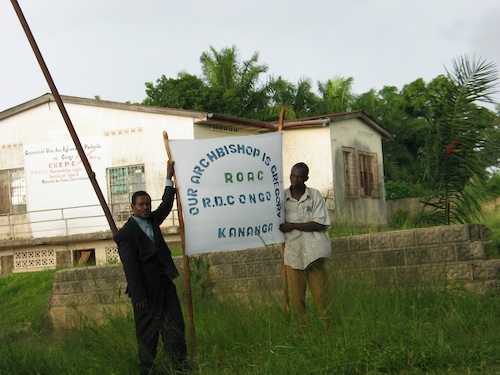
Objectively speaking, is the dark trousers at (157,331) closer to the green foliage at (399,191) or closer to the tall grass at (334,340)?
the tall grass at (334,340)

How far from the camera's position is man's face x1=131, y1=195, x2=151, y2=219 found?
6.67 metres

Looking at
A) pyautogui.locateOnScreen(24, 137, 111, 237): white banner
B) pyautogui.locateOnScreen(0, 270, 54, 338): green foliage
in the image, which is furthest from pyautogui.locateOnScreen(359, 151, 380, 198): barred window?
pyautogui.locateOnScreen(0, 270, 54, 338): green foliage

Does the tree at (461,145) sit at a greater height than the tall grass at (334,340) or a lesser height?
greater

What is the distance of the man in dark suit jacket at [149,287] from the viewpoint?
21.3ft

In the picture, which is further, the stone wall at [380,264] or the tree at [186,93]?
the tree at [186,93]

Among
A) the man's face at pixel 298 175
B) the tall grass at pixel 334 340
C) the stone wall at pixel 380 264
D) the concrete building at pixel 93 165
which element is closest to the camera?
the tall grass at pixel 334 340

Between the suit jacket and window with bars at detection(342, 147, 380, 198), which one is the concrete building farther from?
the suit jacket

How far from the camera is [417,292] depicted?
23.9 feet

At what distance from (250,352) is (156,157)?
14.8 meters

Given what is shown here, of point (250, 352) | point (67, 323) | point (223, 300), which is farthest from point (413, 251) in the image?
point (67, 323)

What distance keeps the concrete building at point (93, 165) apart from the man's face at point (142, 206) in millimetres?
13771

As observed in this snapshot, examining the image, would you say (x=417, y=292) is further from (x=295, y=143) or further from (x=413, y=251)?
(x=295, y=143)

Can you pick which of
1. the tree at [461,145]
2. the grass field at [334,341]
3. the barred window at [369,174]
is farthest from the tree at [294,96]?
the grass field at [334,341]

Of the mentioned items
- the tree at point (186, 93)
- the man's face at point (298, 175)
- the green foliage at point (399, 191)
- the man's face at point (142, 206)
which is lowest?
the man's face at point (142, 206)
